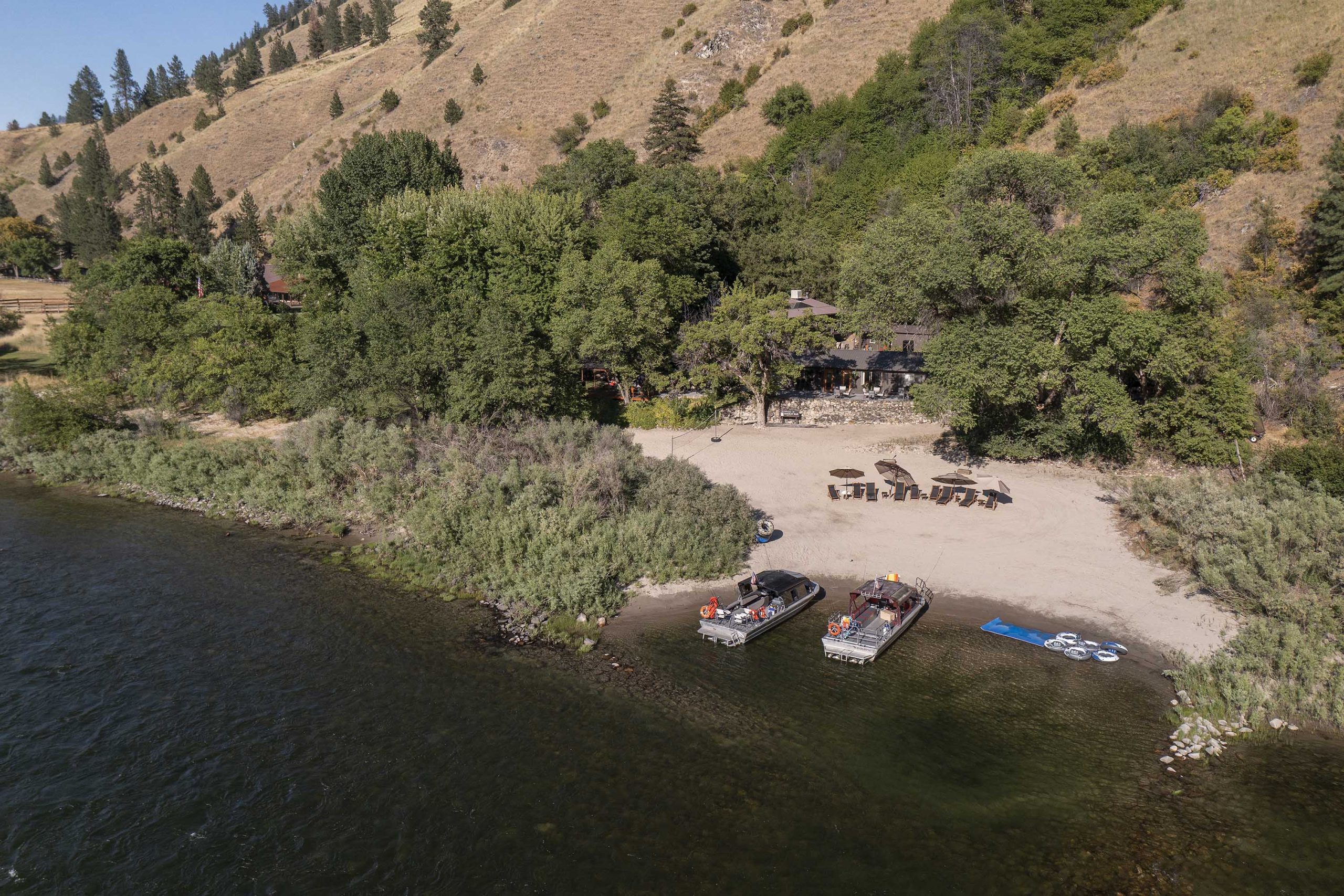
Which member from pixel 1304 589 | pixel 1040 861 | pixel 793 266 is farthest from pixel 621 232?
pixel 1040 861

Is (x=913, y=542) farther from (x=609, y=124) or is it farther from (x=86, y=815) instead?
(x=609, y=124)

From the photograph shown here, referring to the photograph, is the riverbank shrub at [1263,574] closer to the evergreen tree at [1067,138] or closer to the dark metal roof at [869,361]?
the dark metal roof at [869,361]

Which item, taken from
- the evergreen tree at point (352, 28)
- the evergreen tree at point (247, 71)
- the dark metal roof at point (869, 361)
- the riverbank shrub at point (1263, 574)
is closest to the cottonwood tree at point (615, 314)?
the dark metal roof at point (869, 361)

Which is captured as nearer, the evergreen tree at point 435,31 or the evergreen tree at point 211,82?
the evergreen tree at point 435,31

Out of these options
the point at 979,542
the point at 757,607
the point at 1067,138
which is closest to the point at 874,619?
the point at 757,607

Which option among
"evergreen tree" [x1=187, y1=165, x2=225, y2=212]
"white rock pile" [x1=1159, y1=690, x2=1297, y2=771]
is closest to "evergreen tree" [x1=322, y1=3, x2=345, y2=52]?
"evergreen tree" [x1=187, y1=165, x2=225, y2=212]
